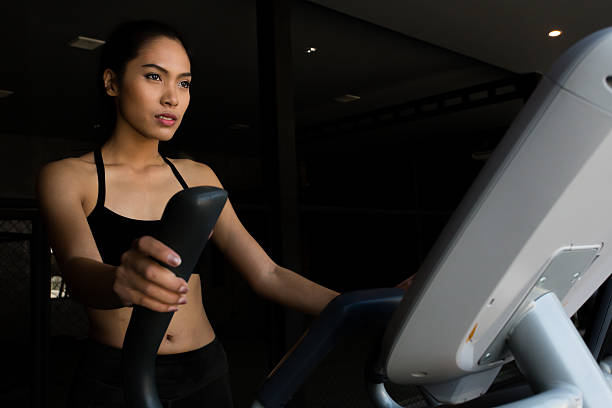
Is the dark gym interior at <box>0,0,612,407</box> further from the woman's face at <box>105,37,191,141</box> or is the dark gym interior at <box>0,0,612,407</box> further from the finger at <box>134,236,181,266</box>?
the finger at <box>134,236,181,266</box>

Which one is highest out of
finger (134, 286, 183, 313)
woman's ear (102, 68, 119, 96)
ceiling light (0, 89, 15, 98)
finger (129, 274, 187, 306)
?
woman's ear (102, 68, 119, 96)

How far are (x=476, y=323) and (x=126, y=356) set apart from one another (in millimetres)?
288

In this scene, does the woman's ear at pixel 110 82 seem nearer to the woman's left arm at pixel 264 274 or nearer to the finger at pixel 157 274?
the woman's left arm at pixel 264 274

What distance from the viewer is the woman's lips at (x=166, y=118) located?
106 centimetres

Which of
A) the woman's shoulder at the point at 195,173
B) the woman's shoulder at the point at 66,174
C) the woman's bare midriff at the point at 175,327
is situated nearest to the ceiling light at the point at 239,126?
the woman's shoulder at the point at 195,173

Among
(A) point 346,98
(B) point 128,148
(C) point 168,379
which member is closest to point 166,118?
(B) point 128,148

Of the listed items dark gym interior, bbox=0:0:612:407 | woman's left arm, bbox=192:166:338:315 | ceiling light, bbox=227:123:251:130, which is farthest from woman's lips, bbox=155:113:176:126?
ceiling light, bbox=227:123:251:130

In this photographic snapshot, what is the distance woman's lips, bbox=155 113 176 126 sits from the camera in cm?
106

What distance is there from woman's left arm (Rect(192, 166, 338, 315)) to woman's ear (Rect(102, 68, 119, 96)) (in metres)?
0.28

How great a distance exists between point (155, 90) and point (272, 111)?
78.2 inches

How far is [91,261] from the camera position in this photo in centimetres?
72

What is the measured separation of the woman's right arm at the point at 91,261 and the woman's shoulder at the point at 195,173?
0.86ft

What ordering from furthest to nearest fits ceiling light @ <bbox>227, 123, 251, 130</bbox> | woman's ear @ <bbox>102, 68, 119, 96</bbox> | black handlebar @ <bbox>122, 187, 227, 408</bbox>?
ceiling light @ <bbox>227, 123, 251, 130</bbox> < woman's ear @ <bbox>102, 68, 119, 96</bbox> < black handlebar @ <bbox>122, 187, 227, 408</bbox>

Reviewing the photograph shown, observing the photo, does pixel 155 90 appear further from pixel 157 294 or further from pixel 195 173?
pixel 157 294
